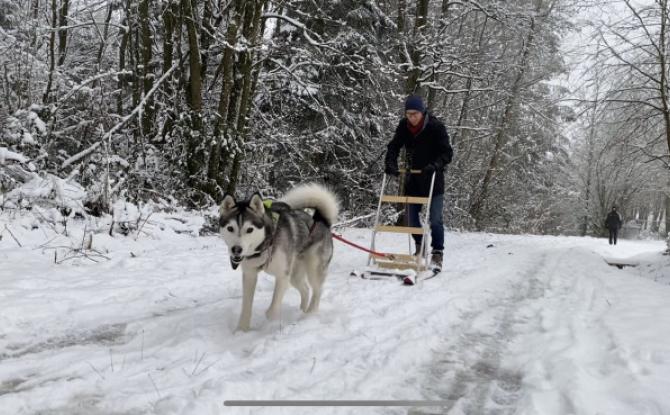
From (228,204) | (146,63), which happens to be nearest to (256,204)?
(228,204)

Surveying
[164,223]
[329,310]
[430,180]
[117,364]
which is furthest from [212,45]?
[117,364]

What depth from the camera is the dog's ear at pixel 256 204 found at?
11.4ft

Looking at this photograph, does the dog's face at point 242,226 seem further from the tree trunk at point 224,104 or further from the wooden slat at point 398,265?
the tree trunk at point 224,104

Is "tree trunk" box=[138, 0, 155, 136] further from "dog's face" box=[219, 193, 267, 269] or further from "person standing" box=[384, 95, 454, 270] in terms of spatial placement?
"dog's face" box=[219, 193, 267, 269]

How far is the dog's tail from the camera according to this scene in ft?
14.0

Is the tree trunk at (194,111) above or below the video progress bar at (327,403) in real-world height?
above

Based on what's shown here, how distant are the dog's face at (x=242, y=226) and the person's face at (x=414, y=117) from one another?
127 inches

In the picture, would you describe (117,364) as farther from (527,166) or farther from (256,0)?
(527,166)

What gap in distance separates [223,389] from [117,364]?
0.83 meters

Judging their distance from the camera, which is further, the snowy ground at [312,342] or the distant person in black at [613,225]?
the distant person in black at [613,225]

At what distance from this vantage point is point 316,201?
4.27m

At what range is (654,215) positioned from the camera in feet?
179

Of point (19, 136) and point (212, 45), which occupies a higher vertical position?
point (212, 45)

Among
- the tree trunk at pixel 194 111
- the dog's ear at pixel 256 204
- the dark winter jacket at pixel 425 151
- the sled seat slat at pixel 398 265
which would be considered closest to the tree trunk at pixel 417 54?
the tree trunk at pixel 194 111
